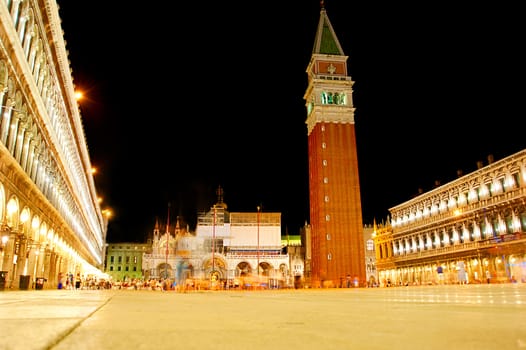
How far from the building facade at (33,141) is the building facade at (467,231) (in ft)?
117

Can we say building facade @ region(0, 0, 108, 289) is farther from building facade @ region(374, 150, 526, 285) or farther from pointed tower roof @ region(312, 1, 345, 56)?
pointed tower roof @ region(312, 1, 345, 56)

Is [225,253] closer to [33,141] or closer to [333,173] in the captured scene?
[333,173]

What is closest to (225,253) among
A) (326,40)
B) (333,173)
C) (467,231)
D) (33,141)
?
(333,173)

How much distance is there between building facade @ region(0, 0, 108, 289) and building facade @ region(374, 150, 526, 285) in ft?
117

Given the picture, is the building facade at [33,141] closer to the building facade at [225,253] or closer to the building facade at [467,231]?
the building facade at [225,253]

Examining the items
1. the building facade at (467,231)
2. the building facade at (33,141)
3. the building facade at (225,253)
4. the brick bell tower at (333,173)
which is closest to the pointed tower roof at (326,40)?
the brick bell tower at (333,173)

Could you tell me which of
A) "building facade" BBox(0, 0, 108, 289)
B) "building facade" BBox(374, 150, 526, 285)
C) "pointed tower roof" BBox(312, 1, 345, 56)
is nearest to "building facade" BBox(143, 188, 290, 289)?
"building facade" BBox(374, 150, 526, 285)

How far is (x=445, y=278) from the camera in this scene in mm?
48062

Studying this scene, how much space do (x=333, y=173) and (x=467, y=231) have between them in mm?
17275

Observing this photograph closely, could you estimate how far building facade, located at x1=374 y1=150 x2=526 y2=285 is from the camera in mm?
38656

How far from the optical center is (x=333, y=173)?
56469 mm

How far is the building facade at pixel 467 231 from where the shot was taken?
127 ft

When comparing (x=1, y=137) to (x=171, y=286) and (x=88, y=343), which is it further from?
(x=171, y=286)

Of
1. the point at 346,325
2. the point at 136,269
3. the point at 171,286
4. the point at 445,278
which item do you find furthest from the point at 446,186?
the point at 136,269
